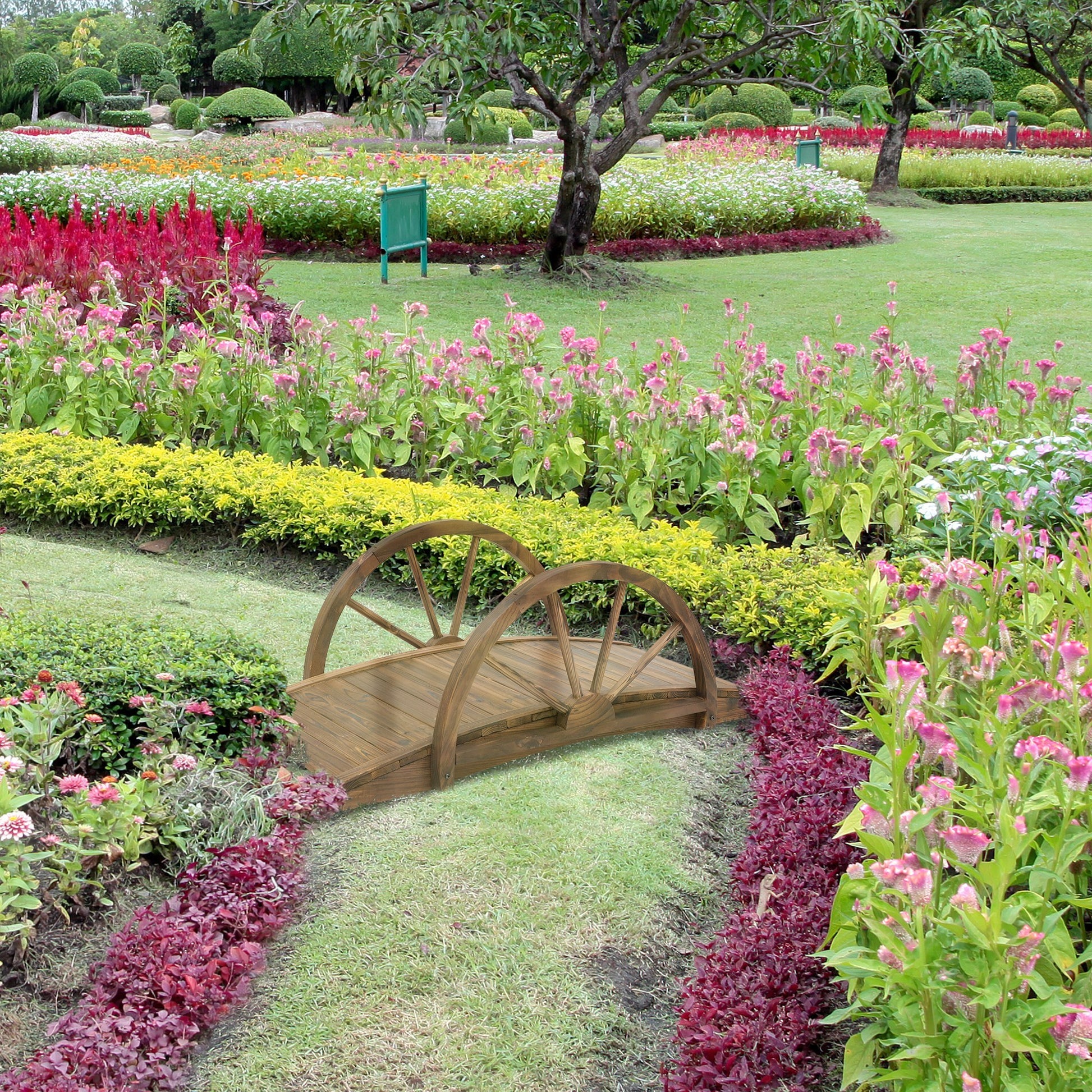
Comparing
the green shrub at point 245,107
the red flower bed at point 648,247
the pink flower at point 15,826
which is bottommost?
the pink flower at point 15,826

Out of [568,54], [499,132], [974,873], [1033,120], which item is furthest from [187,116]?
[974,873]

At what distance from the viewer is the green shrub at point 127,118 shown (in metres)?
38.5

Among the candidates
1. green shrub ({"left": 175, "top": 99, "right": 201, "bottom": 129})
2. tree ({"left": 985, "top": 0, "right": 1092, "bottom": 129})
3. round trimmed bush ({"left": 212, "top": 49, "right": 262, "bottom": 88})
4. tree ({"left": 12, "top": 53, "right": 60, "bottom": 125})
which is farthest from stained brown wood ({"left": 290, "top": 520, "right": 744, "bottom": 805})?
tree ({"left": 12, "top": 53, "right": 60, "bottom": 125})

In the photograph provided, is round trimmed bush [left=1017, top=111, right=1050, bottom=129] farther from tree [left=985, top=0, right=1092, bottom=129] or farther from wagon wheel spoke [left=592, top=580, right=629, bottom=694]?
wagon wheel spoke [left=592, top=580, right=629, bottom=694]

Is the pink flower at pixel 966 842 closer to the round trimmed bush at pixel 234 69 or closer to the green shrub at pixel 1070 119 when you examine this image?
the green shrub at pixel 1070 119

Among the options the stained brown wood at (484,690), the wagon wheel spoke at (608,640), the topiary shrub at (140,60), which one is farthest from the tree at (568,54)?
the topiary shrub at (140,60)

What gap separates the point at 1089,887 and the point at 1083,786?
0.74m

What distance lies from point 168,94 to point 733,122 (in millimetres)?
27003

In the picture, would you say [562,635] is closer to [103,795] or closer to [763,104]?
[103,795]

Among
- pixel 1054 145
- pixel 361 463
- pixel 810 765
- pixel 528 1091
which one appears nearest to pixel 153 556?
pixel 361 463

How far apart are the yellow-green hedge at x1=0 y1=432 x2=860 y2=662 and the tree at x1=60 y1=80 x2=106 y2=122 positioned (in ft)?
127

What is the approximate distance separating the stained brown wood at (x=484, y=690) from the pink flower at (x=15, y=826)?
3.10 ft

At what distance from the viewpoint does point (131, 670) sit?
3.12 m

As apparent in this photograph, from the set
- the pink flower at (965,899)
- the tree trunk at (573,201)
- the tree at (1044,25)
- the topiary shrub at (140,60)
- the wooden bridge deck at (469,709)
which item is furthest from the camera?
the topiary shrub at (140,60)
